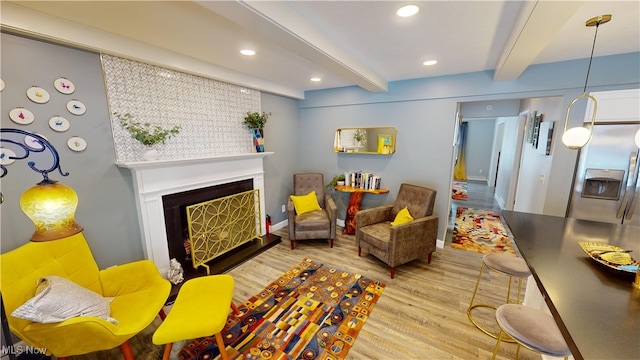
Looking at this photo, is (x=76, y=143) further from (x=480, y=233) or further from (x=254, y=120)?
(x=480, y=233)

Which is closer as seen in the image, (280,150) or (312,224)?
(312,224)

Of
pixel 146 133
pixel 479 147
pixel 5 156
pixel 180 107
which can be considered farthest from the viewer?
pixel 479 147

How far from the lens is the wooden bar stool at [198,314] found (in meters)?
1.49

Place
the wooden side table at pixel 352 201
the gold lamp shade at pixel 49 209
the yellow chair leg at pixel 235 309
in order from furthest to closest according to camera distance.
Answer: the wooden side table at pixel 352 201 → the yellow chair leg at pixel 235 309 → the gold lamp shade at pixel 49 209

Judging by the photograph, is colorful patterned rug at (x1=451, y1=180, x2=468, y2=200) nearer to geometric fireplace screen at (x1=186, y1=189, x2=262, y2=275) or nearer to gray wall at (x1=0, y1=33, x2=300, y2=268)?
geometric fireplace screen at (x1=186, y1=189, x2=262, y2=275)

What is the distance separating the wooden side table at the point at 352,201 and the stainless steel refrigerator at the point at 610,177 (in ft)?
6.83

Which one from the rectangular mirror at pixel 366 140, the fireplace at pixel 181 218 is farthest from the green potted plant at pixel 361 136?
the fireplace at pixel 181 218

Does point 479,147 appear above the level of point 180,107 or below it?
below

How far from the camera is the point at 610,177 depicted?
2316 mm

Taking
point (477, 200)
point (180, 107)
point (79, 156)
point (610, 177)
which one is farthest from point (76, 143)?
point (477, 200)

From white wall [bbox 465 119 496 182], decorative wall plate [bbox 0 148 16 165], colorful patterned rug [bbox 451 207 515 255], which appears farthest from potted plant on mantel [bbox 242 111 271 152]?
white wall [bbox 465 119 496 182]

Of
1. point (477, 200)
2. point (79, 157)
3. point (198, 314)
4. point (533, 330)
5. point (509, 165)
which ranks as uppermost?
point (79, 157)

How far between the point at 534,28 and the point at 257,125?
114 inches

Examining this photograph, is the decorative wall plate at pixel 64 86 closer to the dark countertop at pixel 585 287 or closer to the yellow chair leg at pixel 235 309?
the yellow chair leg at pixel 235 309
